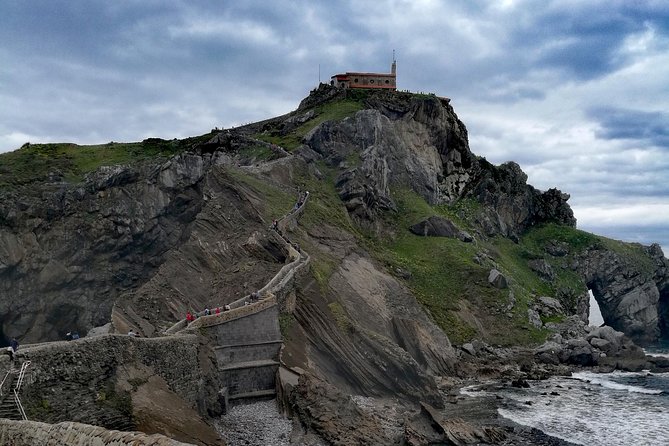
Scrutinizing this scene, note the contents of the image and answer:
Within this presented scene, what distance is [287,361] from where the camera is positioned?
3588cm

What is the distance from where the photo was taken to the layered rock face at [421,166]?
82.2 m

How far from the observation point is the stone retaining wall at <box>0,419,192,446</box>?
11758 millimetres

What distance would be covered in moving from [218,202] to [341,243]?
1324 cm

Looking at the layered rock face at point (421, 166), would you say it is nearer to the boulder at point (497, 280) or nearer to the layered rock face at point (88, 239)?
the boulder at point (497, 280)

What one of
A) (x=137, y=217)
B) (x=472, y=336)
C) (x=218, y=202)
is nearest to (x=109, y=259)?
(x=137, y=217)

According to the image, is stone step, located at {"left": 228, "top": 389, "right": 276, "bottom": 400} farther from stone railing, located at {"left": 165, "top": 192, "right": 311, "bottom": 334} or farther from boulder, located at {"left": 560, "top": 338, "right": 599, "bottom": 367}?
boulder, located at {"left": 560, "top": 338, "right": 599, "bottom": 367}

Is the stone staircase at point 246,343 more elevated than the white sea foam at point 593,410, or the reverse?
the stone staircase at point 246,343

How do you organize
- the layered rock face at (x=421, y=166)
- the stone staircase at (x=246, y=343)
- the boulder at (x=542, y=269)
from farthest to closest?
the boulder at (x=542, y=269) → the layered rock face at (x=421, y=166) → the stone staircase at (x=246, y=343)

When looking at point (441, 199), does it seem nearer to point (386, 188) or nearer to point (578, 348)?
point (386, 188)

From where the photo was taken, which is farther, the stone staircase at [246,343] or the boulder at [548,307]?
the boulder at [548,307]

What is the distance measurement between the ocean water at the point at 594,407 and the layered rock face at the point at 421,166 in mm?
32122

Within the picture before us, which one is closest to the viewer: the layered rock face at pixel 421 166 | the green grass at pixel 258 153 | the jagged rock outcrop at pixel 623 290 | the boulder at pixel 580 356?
the boulder at pixel 580 356

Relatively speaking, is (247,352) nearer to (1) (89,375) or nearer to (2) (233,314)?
(2) (233,314)

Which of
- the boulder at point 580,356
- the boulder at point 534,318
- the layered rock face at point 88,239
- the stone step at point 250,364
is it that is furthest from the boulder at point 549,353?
the layered rock face at point 88,239
